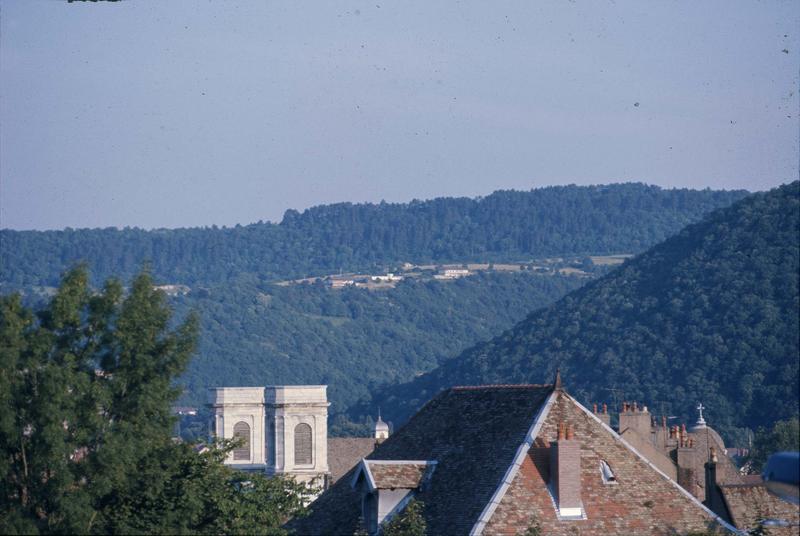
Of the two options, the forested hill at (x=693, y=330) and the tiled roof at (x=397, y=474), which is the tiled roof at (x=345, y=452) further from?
the tiled roof at (x=397, y=474)

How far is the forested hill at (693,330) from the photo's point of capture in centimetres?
12550

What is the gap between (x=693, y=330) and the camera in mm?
140625

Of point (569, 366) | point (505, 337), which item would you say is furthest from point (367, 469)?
point (505, 337)

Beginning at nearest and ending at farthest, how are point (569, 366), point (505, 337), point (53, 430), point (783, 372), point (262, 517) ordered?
point (53, 430) → point (262, 517) → point (783, 372) → point (569, 366) → point (505, 337)

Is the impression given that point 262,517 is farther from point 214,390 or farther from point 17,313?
point 214,390

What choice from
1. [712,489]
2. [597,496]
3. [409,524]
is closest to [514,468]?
[597,496]

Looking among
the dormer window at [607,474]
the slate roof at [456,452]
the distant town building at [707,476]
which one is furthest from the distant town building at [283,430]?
the dormer window at [607,474]

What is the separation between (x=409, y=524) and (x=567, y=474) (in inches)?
130

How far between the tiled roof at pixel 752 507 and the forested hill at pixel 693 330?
79967 millimetres

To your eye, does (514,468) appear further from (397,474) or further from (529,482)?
(397,474)

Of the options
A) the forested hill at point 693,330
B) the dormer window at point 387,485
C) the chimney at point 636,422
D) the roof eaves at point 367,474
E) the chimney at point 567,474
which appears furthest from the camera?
the forested hill at point 693,330

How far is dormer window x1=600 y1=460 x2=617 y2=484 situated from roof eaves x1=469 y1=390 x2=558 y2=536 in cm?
152

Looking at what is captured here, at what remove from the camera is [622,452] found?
35.5 m

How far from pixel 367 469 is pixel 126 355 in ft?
18.7
